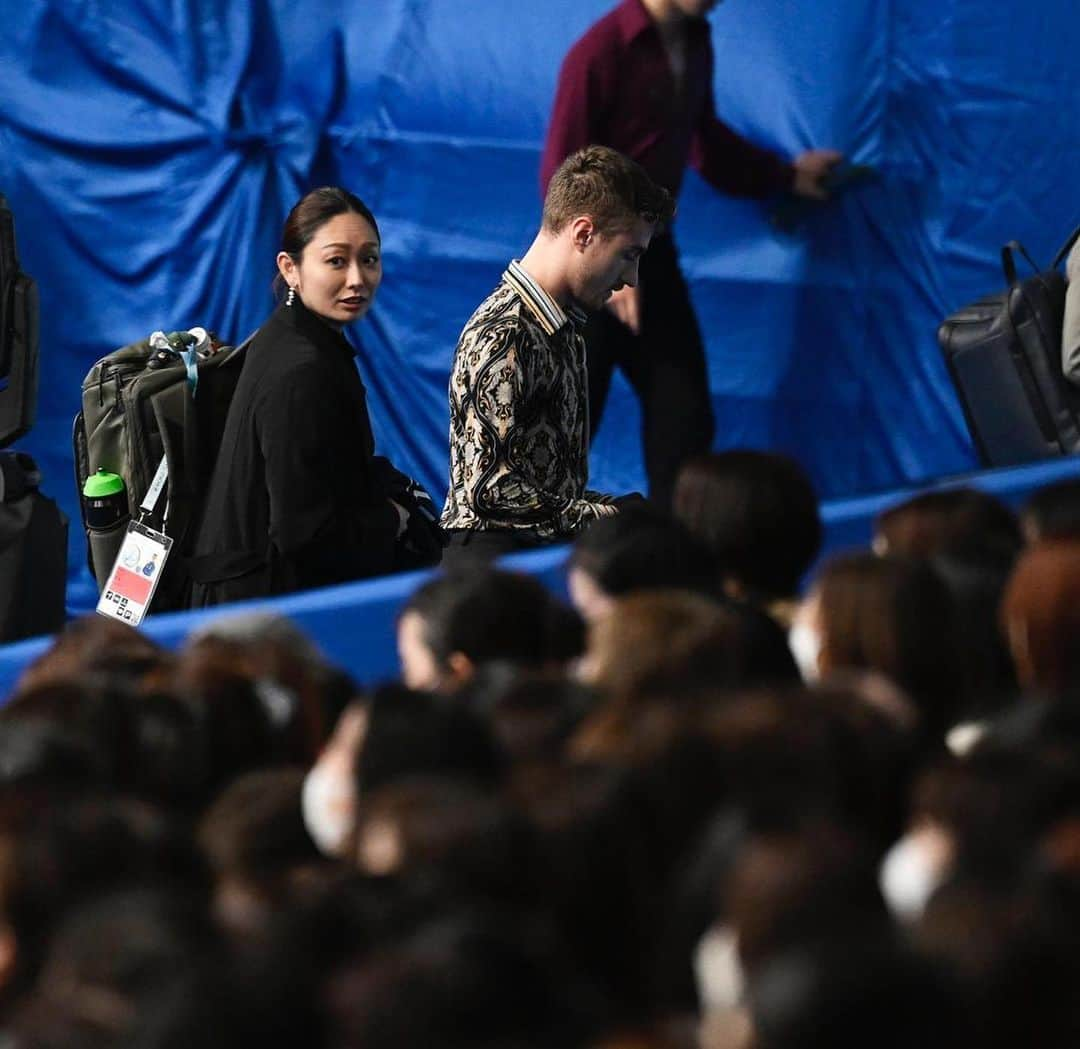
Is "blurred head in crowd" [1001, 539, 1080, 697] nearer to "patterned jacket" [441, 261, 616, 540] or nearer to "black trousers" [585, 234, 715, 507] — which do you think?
"patterned jacket" [441, 261, 616, 540]

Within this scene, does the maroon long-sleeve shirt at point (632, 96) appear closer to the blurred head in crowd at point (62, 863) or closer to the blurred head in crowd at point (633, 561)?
the blurred head in crowd at point (633, 561)

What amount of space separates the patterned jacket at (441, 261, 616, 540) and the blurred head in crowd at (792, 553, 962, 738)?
1.36 metres

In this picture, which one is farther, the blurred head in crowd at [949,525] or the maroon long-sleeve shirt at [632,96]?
the maroon long-sleeve shirt at [632,96]

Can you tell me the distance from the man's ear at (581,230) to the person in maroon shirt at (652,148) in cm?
71

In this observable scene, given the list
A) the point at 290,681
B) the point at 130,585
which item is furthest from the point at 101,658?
the point at 130,585

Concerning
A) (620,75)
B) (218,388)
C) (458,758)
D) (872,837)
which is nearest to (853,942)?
(872,837)

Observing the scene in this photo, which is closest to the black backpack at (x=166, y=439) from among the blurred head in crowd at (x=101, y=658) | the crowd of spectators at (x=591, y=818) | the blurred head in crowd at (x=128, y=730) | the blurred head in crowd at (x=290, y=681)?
the blurred head in crowd at (x=101, y=658)

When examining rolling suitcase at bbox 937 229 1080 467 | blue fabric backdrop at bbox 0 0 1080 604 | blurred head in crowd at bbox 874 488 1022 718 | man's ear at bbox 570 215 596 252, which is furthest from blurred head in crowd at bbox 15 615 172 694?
blue fabric backdrop at bbox 0 0 1080 604

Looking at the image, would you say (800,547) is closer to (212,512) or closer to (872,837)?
(872,837)

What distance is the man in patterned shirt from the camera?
323cm

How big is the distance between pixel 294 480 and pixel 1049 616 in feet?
5.50

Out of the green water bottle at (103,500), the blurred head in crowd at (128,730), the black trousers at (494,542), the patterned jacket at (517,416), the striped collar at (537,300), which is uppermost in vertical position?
the striped collar at (537,300)

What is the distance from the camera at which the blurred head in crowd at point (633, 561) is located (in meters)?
2.25

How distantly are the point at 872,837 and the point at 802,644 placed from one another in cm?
48
